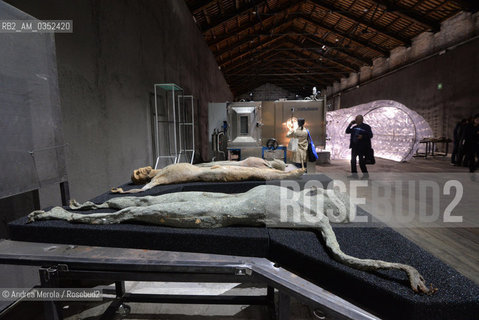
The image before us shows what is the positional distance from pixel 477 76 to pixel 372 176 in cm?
653

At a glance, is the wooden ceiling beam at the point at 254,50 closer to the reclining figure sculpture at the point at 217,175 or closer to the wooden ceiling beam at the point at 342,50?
the wooden ceiling beam at the point at 342,50

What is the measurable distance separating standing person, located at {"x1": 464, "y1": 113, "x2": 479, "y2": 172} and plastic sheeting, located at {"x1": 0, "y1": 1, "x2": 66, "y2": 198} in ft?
32.5

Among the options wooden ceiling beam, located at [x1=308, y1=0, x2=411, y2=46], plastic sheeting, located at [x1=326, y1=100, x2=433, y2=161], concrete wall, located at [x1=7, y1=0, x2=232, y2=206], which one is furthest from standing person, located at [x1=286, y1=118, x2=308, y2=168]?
wooden ceiling beam, located at [x1=308, y1=0, x2=411, y2=46]

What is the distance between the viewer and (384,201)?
17.0 ft

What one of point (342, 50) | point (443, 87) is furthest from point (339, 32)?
point (443, 87)

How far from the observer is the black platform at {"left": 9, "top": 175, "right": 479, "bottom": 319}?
3.56ft

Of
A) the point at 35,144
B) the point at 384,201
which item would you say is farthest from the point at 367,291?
the point at 384,201

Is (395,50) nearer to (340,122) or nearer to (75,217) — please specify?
(340,122)

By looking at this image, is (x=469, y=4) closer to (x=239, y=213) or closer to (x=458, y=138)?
(x=458, y=138)

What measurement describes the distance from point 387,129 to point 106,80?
32.3 ft

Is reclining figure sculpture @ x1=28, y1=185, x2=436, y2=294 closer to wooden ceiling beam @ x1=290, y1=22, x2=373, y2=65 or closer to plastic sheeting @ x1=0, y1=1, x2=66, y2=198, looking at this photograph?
plastic sheeting @ x1=0, y1=1, x2=66, y2=198

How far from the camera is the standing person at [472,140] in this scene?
7.49 metres

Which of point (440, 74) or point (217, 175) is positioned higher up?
point (440, 74)

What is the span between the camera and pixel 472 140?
760 centimetres
